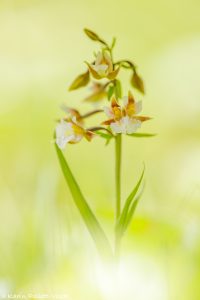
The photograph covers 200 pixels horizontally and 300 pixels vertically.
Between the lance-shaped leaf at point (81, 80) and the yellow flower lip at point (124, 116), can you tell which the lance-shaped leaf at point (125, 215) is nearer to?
the yellow flower lip at point (124, 116)

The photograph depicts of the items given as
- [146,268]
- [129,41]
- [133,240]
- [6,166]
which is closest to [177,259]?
[146,268]

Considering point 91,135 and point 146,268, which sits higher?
point 91,135

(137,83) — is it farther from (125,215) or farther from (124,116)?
(125,215)

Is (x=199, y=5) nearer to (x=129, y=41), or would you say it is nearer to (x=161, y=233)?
(x=129, y=41)

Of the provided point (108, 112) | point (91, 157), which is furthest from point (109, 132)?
point (91, 157)

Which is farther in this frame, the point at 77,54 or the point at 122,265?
the point at 77,54

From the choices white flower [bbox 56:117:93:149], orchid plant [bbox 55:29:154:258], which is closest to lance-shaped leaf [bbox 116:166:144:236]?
orchid plant [bbox 55:29:154:258]

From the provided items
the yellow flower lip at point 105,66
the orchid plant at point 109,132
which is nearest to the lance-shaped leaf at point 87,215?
the orchid plant at point 109,132
